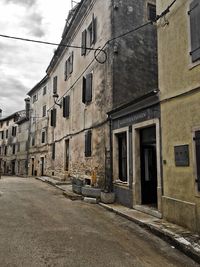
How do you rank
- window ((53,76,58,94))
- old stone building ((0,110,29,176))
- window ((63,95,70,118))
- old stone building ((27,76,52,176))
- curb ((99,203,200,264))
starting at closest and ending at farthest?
curb ((99,203,200,264)), window ((63,95,70,118)), window ((53,76,58,94)), old stone building ((27,76,52,176)), old stone building ((0,110,29,176))

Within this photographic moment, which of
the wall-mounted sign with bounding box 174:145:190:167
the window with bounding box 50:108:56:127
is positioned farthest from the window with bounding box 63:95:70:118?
the wall-mounted sign with bounding box 174:145:190:167

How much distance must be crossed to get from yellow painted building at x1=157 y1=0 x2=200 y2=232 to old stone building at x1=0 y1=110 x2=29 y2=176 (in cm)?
2906

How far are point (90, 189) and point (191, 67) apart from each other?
639cm

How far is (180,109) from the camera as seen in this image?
276 inches

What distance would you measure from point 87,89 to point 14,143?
2954 cm

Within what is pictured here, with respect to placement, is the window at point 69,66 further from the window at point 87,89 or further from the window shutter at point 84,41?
the window at point 87,89

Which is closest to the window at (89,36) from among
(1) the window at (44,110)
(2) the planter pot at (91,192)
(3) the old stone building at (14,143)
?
(2) the planter pot at (91,192)

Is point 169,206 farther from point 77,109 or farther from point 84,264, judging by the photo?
point 77,109

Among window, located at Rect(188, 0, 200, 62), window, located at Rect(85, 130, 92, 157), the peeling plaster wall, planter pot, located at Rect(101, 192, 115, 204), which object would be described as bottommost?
planter pot, located at Rect(101, 192, 115, 204)

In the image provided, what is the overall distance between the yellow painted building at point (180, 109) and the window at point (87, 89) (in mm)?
6185

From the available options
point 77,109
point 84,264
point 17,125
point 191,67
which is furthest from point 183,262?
point 17,125

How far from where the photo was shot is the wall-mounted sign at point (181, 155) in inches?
266

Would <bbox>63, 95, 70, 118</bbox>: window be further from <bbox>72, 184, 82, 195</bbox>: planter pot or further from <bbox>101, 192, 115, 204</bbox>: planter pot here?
<bbox>101, 192, 115, 204</bbox>: planter pot

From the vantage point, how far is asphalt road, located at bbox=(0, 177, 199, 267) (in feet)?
16.2
